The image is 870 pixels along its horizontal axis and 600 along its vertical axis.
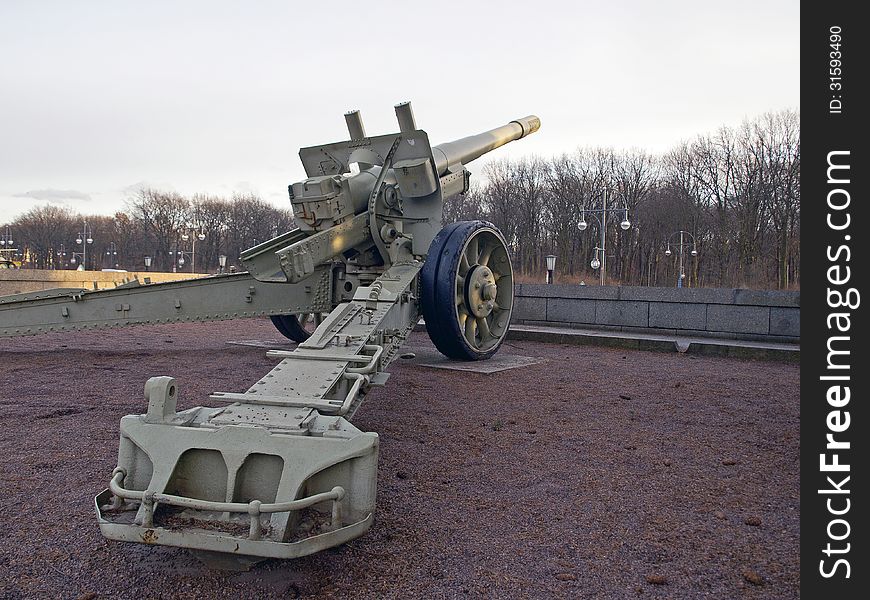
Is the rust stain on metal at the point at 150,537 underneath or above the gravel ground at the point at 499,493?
above

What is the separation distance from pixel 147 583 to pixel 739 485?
101 inches

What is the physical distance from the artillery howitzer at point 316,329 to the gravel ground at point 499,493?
0.26 m

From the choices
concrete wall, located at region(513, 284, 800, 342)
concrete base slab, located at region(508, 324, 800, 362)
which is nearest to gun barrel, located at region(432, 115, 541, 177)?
concrete wall, located at region(513, 284, 800, 342)

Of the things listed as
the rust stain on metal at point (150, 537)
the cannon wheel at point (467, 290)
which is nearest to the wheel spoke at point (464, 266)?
the cannon wheel at point (467, 290)

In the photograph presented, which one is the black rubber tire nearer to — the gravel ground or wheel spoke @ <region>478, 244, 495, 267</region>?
the gravel ground

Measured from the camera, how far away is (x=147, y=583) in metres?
2.32

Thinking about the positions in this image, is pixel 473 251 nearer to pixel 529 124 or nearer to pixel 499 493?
pixel 529 124

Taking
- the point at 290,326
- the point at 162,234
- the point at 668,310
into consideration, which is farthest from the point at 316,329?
the point at 162,234

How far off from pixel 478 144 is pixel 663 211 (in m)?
33.8

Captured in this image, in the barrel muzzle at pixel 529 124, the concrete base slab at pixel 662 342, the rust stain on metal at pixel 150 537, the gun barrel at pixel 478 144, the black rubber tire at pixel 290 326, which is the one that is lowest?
the rust stain on metal at pixel 150 537

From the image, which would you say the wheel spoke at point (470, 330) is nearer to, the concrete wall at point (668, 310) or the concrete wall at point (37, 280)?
the concrete wall at point (668, 310)

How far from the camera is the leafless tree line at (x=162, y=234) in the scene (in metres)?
59.7
